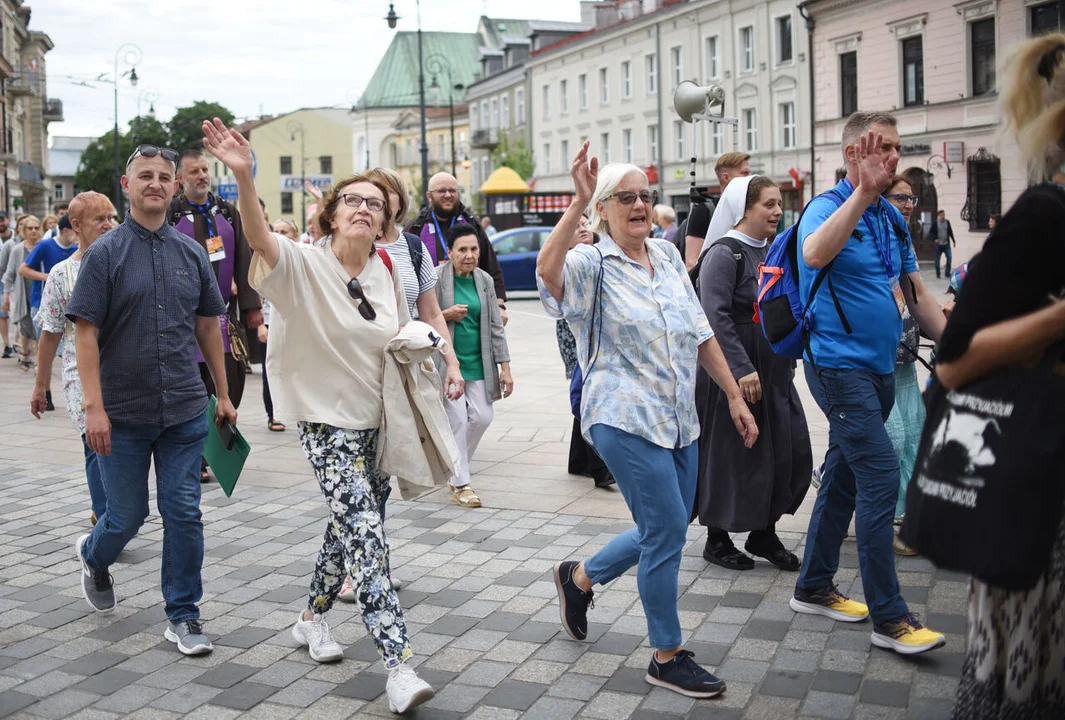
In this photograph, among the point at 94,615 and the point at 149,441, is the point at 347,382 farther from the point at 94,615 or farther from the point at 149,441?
the point at 94,615

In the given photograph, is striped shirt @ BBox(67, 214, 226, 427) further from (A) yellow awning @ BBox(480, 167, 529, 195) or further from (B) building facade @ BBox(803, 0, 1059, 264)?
(A) yellow awning @ BBox(480, 167, 529, 195)

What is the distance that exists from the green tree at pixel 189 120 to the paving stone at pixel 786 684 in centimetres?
9478

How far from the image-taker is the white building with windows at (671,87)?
1836 inches

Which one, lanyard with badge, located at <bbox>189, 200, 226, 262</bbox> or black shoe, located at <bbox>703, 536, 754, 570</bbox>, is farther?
lanyard with badge, located at <bbox>189, 200, 226, 262</bbox>

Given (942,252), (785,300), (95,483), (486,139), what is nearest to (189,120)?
(486,139)

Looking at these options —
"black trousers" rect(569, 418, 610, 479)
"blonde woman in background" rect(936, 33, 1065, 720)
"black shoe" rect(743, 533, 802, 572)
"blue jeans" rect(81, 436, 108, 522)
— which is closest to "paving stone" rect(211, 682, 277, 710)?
"blue jeans" rect(81, 436, 108, 522)

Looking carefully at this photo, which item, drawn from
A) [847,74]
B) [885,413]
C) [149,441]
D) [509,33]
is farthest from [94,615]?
[509,33]

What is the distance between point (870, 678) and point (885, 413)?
3.53ft

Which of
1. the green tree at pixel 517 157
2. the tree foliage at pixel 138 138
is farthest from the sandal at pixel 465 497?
the tree foliage at pixel 138 138

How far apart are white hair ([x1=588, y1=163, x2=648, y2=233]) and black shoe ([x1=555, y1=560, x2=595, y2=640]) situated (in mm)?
1414

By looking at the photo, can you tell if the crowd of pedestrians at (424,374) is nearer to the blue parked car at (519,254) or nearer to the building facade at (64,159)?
the blue parked car at (519,254)

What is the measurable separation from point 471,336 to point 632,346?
3625 mm

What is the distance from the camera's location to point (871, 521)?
4.78m

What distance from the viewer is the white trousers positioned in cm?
788
